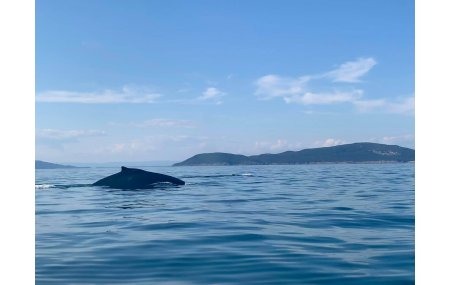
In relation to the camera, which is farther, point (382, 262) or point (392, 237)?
point (392, 237)

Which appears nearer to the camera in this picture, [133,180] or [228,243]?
[228,243]

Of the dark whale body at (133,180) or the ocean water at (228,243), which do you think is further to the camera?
the dark whale body at (133,180)

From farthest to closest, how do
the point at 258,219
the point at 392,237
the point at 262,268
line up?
1. the point at 258,219
2. the point at 392,237
3. the point at 262,268

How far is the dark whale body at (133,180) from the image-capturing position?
3694 cm

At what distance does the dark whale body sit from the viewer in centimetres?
3694

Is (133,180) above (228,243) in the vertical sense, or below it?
above

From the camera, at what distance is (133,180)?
37.2 m
